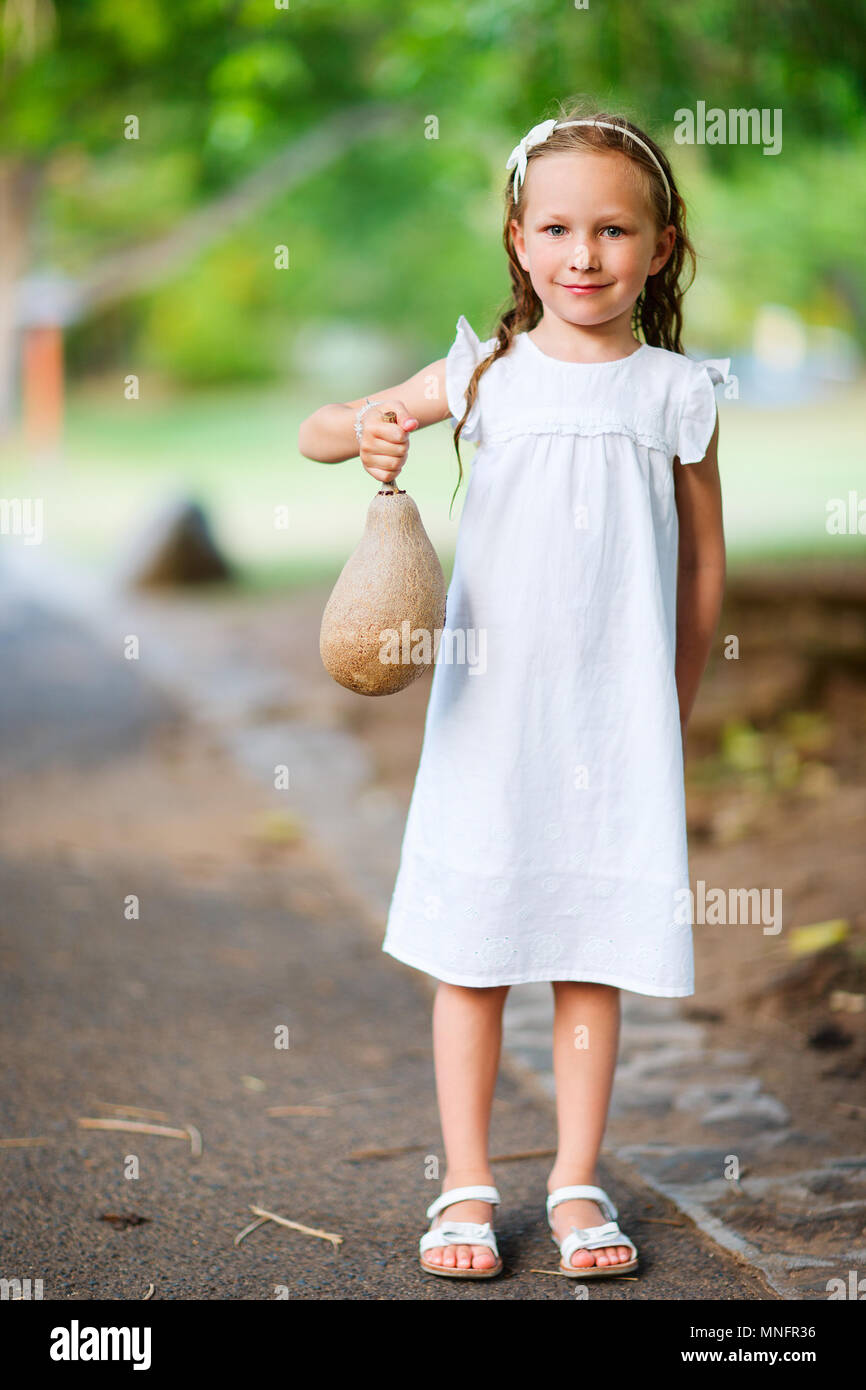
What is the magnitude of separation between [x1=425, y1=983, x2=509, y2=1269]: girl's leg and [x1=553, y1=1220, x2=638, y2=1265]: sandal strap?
15 cm

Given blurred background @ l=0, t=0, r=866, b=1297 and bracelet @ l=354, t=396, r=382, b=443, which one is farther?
blurred background @ l=0, t=0, r=866, b=1297

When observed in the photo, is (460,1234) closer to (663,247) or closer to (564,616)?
(564,616)

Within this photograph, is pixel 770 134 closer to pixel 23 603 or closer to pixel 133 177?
pixel 23 603

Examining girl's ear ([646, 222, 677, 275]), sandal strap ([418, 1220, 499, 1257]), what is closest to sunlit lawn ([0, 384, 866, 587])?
girl's ear ([646, 222, 677, 275])

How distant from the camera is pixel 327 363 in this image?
124 feet

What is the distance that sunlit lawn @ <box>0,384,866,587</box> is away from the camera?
13.3 m

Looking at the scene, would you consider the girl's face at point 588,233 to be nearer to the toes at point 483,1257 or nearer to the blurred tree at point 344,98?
the blurred tree at point 344,98

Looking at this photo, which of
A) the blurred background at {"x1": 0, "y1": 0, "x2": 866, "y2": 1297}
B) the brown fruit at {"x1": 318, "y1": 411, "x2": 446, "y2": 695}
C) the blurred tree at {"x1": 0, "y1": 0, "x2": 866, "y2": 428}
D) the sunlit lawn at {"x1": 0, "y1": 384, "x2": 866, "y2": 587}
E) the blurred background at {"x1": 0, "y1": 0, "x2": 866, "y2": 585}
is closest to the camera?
the brown fruit at {"x1": 318, "y1": 411, "x2": 446, "y2": 695}

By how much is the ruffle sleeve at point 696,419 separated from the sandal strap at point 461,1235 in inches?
54.8

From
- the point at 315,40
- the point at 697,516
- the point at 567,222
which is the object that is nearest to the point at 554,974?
the point at 697,516

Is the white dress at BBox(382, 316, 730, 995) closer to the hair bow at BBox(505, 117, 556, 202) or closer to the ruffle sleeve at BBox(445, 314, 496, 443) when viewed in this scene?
the ruffle sleeve at BBox(445, 314, 496, 443)

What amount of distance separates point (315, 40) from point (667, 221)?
426 inches

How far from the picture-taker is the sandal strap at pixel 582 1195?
8.77 ft

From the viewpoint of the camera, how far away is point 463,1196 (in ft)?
8.67
